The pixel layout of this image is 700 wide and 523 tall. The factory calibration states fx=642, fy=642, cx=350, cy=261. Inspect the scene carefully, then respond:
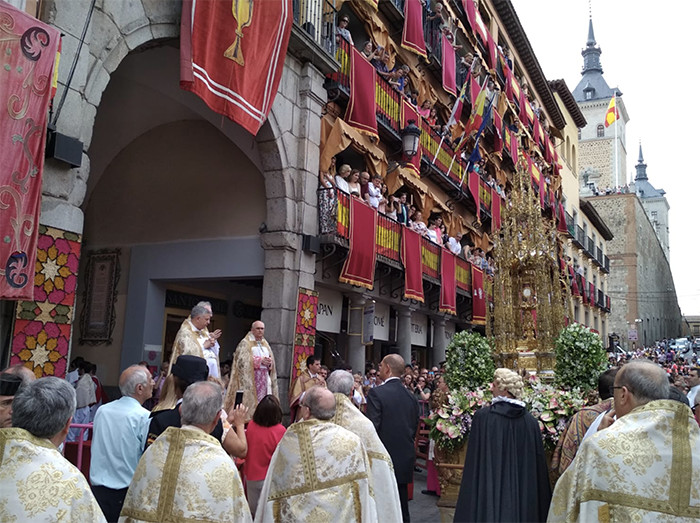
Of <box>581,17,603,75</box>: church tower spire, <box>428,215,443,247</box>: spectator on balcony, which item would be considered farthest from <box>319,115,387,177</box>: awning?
<box>581,17,603,75</box>: church tower spire

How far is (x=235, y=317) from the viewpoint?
1505cm

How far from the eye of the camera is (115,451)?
13.3ft

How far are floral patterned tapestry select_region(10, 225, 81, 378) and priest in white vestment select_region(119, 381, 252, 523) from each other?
3.61 metres

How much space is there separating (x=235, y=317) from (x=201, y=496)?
12.2 m

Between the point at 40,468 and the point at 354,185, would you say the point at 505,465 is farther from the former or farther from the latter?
the point at 354,185

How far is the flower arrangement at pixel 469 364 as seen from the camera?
904cm

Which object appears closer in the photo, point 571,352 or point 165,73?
point 571,352

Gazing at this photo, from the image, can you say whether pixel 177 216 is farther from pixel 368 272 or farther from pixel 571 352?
pixel 571 352

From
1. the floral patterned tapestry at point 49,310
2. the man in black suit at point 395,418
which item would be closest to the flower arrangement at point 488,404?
the man in black suit at point 395,418

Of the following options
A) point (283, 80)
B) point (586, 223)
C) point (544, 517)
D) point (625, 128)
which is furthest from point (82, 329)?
point (625, 128)

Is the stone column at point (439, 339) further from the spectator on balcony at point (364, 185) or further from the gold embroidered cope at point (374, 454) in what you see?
the gold embroidered cope at point (374, 454)

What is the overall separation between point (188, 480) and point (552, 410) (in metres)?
4.37

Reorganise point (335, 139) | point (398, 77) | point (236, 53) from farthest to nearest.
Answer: point (398, 77), point (335, 139), point (236, 53)

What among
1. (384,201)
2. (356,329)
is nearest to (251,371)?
(356,329)
